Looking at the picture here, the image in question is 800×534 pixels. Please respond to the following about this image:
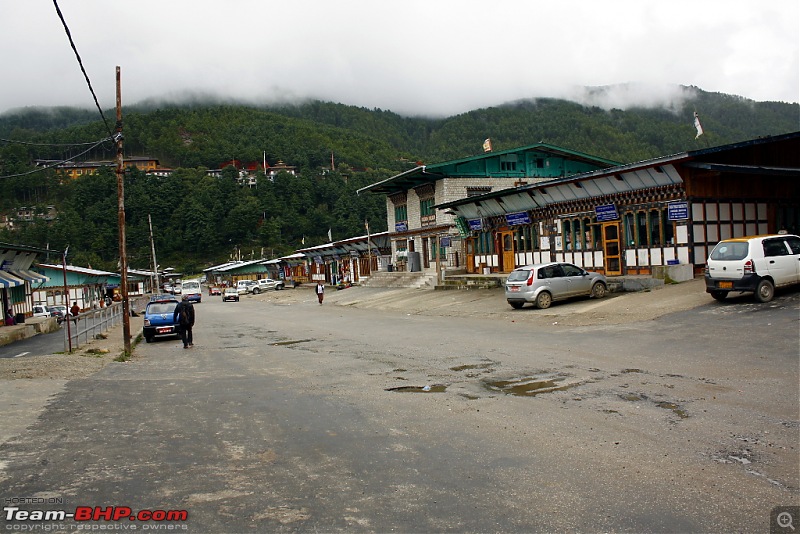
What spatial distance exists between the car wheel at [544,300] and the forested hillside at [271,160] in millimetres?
69433

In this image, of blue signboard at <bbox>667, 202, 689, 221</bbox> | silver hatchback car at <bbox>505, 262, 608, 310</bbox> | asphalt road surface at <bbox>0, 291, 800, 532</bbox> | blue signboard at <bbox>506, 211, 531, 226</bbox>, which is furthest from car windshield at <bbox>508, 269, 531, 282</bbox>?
asphalt road surface at <bbox>0, 291, 800, 532</bbox>

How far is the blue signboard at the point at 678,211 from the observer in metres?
23.5

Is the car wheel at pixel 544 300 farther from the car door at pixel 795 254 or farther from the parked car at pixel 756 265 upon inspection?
the car door at pixel 795 254

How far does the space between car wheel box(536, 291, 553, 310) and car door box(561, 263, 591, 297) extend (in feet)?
2.82

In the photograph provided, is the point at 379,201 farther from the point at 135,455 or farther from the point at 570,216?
→ the point at 135,455

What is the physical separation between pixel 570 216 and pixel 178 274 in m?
113

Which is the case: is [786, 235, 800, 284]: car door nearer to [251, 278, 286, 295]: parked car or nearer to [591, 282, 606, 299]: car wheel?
[591, 282, 606, 299]: car wheel

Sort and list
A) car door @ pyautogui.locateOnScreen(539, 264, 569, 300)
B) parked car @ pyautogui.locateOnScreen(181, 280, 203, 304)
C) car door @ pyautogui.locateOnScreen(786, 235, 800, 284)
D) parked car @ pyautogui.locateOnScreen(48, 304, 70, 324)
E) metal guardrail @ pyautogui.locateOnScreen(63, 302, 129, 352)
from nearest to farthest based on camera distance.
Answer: car door @ pyautogui.locateOnScreen(786, 235, 800, 284), car door @ pyautogui.locateOnScreen(539, 264, 569, 300), metal guardrail @ pyautogui.locateOnScreen(63, 302, 129, 352), parked car @ pyautogui.locateOnScreen(48, 304, 70, 324), parked car @ pyautogui.locateOnScreen(181, 280, 203, 304)

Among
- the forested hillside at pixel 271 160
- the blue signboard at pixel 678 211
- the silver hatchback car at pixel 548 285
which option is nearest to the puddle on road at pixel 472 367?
the silver hatchback car at pixel 548 285

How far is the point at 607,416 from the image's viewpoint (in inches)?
302

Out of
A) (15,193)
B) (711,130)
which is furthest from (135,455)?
(15,193)

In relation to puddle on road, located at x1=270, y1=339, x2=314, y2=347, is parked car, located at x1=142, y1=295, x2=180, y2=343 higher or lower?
higher

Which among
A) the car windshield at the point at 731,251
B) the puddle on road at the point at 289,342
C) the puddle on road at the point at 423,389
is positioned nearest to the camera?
the puddle on road at the point at 423,389

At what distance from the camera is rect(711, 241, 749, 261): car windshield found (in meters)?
17.3
